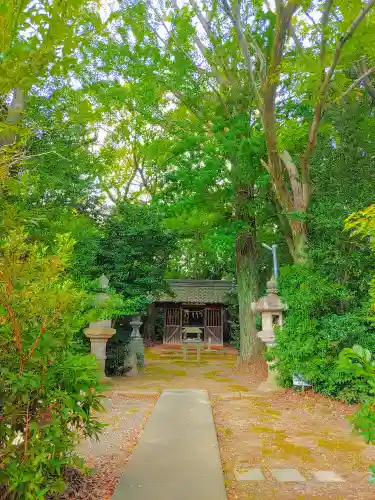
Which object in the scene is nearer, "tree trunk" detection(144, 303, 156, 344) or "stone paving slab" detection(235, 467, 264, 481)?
"stone paving slab" detection(235, 467, 264, 481)

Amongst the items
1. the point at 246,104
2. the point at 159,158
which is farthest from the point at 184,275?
the point at 246,104

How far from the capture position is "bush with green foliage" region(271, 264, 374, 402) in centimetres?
772

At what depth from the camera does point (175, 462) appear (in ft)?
13.5

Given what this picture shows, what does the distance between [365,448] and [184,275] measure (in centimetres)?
2189

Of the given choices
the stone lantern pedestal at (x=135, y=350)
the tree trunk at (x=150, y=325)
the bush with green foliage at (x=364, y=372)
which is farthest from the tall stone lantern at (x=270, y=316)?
the tree trunk at (x=150, y=325)

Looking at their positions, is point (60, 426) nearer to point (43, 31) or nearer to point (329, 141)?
point (43, 31)

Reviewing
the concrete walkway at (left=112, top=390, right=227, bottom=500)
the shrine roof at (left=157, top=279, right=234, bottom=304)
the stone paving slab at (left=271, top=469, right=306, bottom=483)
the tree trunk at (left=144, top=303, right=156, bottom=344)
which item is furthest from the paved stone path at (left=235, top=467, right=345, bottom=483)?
the tree trunk at (left=144, top=303, right=156, bottom=344)

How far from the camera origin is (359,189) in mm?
8203

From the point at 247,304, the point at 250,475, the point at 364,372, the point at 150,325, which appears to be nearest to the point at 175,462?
the point at 250,475

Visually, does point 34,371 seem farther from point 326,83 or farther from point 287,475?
point 326,83

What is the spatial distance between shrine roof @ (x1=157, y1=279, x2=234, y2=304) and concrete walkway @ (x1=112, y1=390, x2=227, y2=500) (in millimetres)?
15382

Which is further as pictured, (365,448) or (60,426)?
(365,448)

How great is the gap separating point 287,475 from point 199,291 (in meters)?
18.6

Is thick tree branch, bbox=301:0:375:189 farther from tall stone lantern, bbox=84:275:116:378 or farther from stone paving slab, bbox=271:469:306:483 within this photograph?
stone paving slab, bbox=271:469:306:483
